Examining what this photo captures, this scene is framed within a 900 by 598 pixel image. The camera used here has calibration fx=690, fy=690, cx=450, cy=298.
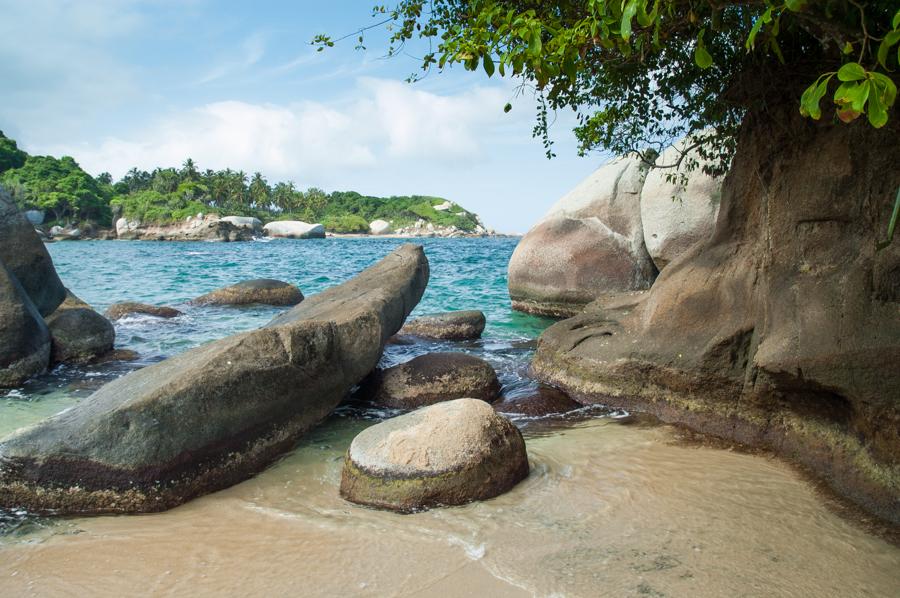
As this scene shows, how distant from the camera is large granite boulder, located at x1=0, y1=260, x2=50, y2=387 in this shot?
27.2 ft

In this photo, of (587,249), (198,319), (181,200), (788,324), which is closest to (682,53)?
(788,324)

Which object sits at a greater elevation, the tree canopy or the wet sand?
the tree canopy

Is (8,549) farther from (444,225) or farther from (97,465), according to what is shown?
(444,225)

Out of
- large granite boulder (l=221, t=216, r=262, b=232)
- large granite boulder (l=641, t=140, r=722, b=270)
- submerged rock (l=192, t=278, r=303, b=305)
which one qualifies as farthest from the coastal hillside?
large granite boulder (l=641, t=140, r=722, b=270)

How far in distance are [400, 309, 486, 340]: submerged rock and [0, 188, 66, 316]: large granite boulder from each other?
531 centimetres

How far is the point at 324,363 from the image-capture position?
608 centimetres

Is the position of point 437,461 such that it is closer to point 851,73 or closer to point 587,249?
point 851,73

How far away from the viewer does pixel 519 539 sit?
4098 millimetres

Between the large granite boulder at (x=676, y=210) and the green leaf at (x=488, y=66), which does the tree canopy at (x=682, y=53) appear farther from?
the large granite boulder at (x=676, y=210)

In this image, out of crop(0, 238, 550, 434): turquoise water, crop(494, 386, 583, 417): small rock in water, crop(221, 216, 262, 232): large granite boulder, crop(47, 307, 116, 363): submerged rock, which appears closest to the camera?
crop(494, 386, 583, 417): small rock in water

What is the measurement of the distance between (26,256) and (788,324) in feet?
31.4

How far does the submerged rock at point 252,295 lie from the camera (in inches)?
626

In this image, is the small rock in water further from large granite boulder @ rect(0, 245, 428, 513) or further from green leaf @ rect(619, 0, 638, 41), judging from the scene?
green leaf @ rect(619, 0, 638, 41)

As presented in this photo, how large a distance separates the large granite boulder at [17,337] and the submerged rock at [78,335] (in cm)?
60
